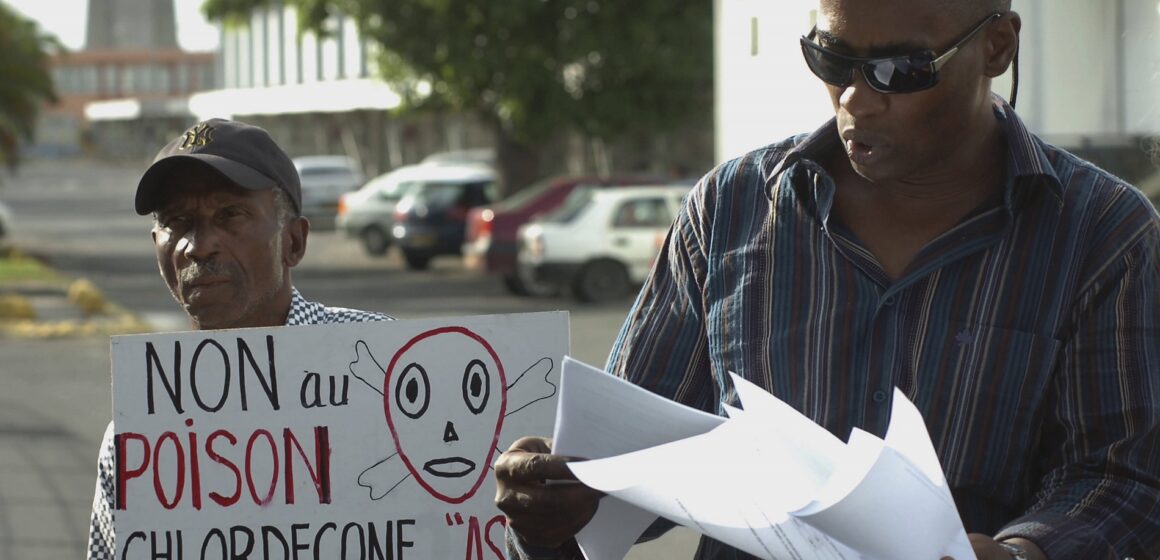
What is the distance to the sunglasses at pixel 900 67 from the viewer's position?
2.08m

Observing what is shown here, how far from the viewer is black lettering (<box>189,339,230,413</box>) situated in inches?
110

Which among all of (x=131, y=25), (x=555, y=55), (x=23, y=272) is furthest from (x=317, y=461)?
(x=131, y=25)

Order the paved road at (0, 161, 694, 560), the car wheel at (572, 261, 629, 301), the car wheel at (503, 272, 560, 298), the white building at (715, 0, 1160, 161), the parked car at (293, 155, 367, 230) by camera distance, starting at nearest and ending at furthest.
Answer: the white building at (715, 0, 1160, 161) → the paved road at (0, 161, 694, 560) → the car wheel at (572, 261, 629, 301) → the car wheel at (503, 272, 560, 298) → the parked car at (293, 155, 367, 230)

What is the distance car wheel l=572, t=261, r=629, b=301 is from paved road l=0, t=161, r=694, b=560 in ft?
0.63

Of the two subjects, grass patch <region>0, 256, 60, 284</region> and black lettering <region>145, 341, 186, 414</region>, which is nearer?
black lettering <region>145, 341, 186, 414</region>

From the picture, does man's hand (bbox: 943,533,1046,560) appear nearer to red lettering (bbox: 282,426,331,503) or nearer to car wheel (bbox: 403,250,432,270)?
red lettering (bbox: 282,426,331,503)

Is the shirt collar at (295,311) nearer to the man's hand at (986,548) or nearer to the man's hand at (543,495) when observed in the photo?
the man's hand at (543,495)

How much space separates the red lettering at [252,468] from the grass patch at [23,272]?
2177cm

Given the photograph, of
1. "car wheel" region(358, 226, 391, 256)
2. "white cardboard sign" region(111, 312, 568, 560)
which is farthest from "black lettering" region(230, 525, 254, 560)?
"car wheel" region(358, 226, 391, 256)

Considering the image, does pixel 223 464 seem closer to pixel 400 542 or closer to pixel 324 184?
pixel 400 542

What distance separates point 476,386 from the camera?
285 centimetres

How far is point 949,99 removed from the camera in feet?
6.96

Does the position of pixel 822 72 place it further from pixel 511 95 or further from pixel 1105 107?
pixel 511 95

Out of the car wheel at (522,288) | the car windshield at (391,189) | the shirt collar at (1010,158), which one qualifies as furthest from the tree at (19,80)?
the shirt collar at (1010,158)
